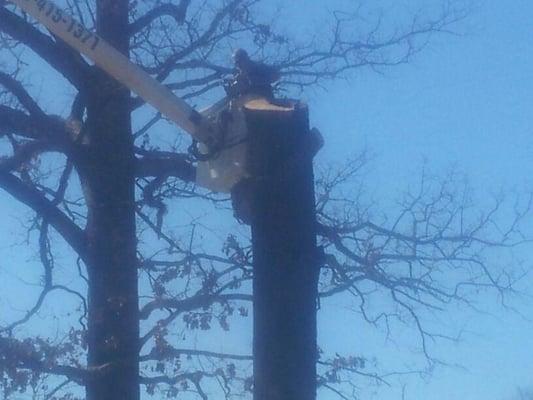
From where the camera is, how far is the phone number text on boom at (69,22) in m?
5.85

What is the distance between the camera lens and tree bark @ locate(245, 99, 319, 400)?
4152mm

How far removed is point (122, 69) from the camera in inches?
223

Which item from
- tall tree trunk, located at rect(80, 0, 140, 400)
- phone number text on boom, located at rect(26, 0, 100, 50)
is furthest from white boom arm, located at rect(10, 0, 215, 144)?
tall tree trunk, located at rect(80, 0, 140, 400)

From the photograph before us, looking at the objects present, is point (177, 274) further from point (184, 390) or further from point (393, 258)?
point (393, 258)

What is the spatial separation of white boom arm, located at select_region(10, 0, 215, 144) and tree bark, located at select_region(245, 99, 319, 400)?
696 millimetres

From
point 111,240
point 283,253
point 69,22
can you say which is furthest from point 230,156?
point 111,240

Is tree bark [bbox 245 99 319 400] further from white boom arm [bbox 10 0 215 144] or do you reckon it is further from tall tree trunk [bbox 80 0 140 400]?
tall tree trunk [bbox 80 0 140 400]

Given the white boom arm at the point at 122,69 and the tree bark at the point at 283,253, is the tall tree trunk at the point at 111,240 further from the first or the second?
the tree bark at the point at 283,253

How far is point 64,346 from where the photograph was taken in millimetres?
7387

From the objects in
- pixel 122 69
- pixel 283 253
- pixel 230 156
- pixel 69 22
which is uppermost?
pixel 69 22

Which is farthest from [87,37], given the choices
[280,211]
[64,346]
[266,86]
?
[64,346]

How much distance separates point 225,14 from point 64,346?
11.3 ft

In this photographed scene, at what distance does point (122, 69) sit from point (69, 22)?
0.60m

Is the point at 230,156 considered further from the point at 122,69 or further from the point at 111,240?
the point at 111,240
